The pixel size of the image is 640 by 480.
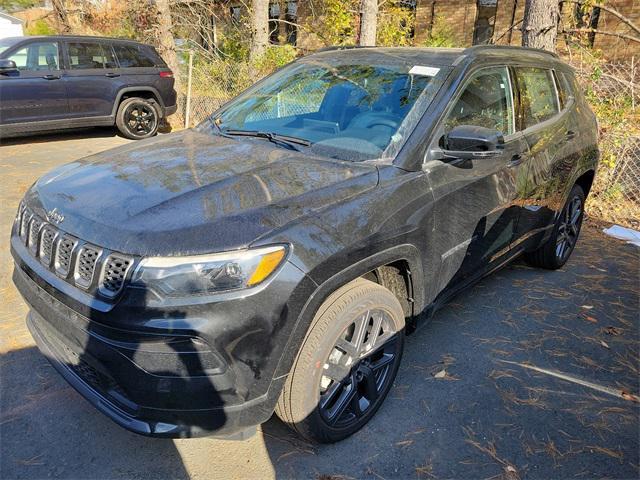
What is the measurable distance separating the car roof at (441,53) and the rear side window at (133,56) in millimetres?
7019

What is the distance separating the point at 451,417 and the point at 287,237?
59.7 inches

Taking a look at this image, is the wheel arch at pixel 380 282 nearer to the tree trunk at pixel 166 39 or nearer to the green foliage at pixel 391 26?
the tree trunk at pixel 166 39

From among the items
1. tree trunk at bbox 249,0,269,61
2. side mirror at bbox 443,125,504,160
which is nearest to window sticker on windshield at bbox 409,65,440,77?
side mirror at bbox 443,125,504,160

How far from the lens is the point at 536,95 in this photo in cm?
371

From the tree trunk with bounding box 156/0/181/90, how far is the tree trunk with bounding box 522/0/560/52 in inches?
308

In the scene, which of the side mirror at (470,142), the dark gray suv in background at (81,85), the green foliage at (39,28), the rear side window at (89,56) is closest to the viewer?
the side mirror at (470,142)

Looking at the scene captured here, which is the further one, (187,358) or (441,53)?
(441,53)

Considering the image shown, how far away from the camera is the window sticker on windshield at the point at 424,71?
2.93m

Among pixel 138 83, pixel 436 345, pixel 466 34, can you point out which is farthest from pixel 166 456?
pixel 466 34

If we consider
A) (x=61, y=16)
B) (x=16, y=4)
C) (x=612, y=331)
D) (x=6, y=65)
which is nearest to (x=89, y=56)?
(x=6, y=65)

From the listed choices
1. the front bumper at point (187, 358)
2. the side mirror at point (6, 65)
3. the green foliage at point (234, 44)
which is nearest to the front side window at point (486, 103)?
the front bumper at point (187, 358)

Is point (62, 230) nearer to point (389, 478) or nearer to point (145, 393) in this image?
point (145, 393)

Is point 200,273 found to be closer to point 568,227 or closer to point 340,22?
point 568,227

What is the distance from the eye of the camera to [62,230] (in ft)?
6.80
